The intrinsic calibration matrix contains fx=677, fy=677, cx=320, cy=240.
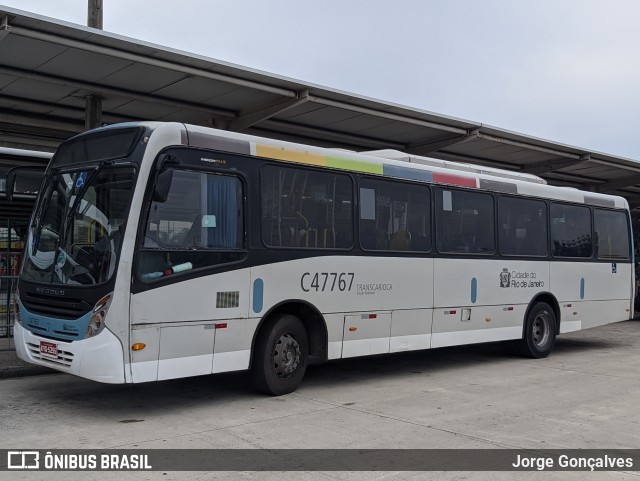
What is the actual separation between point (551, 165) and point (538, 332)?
8463 millimetres

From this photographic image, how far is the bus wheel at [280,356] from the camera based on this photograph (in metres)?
8.34

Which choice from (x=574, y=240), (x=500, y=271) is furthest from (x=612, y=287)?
(x=500, y=271)

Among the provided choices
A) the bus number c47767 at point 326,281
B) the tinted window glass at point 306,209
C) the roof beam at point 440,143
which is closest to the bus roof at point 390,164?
the tinted window glass at point 306,209

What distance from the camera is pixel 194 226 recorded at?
770 cm

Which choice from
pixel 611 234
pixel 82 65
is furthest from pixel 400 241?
pixel 611 234

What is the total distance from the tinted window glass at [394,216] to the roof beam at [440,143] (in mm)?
5916

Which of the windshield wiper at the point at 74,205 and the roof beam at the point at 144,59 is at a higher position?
the roof beam at the point at 144,59

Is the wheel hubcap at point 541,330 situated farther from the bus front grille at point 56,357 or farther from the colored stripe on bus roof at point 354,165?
the bus front grille at point 56,357

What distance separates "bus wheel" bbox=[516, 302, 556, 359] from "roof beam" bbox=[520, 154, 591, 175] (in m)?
7.68

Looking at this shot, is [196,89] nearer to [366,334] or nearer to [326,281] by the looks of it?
[326,281]

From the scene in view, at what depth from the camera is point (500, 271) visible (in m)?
11.8

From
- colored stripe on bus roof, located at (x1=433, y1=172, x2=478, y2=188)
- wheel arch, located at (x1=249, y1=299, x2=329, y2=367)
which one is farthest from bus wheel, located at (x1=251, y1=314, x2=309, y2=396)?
colored stripe on bus roof, located at (x1=433, y1=172, x2=478, y2=188)

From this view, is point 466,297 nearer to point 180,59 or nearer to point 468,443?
point 468,443

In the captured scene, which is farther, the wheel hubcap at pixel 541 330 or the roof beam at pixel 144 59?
the wheel hubcap at pixel 541 330
